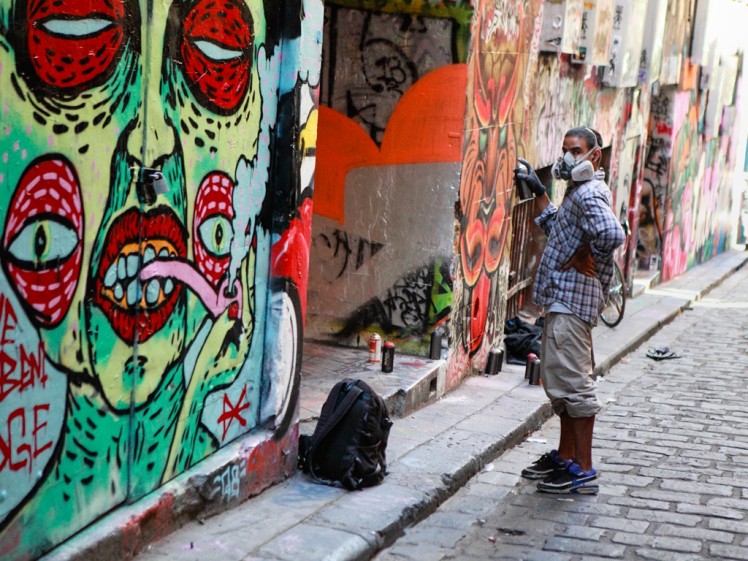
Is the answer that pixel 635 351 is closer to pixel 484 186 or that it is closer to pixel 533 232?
pixel 533 232

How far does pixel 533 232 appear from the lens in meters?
12.6

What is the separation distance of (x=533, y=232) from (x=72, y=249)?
8515 millimetres

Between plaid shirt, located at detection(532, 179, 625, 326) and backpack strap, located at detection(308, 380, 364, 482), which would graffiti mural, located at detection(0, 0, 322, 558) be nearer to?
backpack strap, located at detection(308, 380, 364, 482)

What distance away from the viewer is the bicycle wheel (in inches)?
562

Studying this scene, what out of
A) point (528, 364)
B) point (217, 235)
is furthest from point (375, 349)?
point (217, 235)

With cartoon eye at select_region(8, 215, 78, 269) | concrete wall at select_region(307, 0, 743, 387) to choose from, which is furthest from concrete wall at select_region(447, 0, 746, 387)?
cartoon eye at select_region(8, 215, 78, 269)

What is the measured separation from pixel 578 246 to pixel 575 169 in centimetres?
46

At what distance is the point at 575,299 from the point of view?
7.09 meters

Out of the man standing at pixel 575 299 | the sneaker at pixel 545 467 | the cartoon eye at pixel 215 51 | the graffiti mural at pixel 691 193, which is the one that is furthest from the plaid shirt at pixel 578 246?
the graffiti mural at pixel 691 193

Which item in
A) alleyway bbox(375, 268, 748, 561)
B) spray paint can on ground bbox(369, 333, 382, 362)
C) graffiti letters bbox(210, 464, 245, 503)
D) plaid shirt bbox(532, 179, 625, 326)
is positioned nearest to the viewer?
graffiti letters bbox(210, 464, 245, 503)

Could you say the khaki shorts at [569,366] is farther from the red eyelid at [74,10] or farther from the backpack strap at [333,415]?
the red eyelid at [74,10]

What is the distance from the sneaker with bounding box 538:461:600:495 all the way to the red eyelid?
389cm

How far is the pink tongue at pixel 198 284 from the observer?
5.19 meters

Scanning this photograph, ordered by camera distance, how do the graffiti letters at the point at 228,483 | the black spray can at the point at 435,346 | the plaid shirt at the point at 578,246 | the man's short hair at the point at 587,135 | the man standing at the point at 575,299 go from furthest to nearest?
the black spray can at the point at 435,346 < the man's short hair at the point at 587,135 < the man standing at the point at 575,299 < the plaid shirt at the point at 578,246 < the graffiti letters at the point at 228,483
